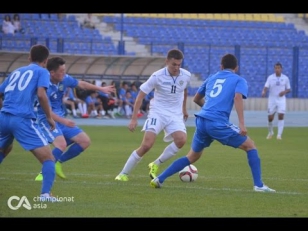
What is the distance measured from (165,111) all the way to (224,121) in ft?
6.17

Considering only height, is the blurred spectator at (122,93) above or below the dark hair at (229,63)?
below

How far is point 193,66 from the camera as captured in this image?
3806cm

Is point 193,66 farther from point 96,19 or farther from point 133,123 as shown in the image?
point 133,123

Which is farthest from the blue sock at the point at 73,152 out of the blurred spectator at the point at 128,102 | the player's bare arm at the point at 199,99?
the blurred spectator at the point at 128,102

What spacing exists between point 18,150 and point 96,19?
24.5 meters

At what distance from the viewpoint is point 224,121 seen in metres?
11.8

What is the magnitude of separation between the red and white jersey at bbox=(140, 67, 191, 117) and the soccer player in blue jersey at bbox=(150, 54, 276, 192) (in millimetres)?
1309

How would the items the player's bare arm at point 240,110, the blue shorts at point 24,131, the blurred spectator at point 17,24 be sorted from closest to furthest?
the blue shorts at point 24,131
the player's bare arm at point 240,110
the blurred spectator at point 17,24

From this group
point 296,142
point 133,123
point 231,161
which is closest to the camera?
point 133,123

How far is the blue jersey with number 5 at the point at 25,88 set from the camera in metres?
10.4

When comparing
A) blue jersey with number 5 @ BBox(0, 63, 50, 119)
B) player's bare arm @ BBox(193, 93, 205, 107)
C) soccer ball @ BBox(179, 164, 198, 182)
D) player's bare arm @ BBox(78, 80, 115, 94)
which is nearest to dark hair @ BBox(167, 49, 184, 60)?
player's bare arm @ BBox(193, 93, 205, 107)

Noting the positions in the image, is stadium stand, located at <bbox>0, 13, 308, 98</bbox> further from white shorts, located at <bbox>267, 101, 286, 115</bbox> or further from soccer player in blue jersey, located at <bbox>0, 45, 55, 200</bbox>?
soccer player in blue jersey, located at <bbox>0, 45, 55, 200</bbox>

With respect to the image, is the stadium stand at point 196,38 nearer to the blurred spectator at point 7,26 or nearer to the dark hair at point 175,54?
the blurred spectator at point 7,26
